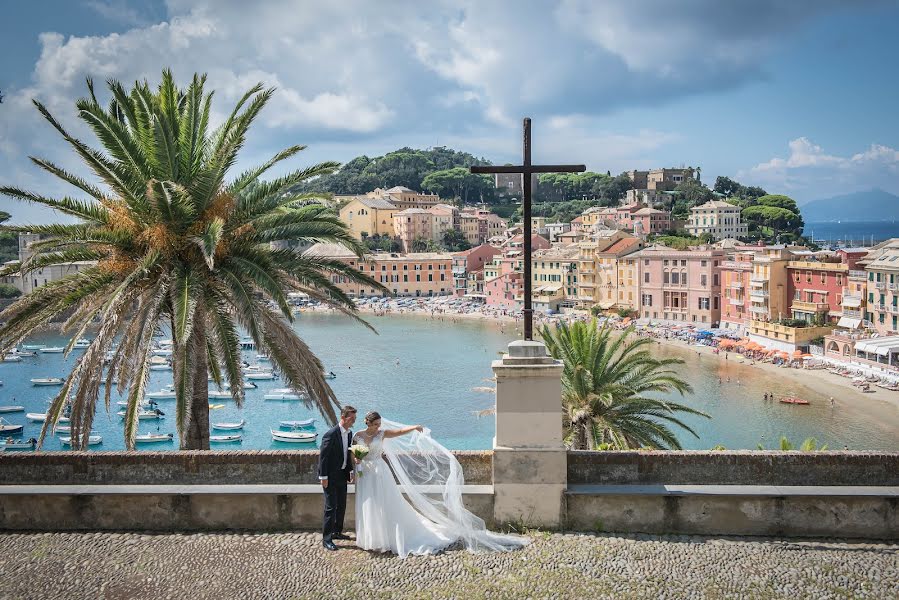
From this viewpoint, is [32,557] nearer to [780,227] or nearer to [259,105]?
[259,105]

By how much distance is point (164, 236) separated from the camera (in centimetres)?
892

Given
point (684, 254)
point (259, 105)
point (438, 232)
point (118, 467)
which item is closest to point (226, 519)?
point (118, 467)

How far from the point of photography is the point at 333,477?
6.55m

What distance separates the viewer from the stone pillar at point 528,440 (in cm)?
665

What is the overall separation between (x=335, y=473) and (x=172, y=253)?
151 inches

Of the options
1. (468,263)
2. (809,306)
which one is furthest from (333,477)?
(468,263)

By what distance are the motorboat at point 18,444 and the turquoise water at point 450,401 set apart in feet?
2.93

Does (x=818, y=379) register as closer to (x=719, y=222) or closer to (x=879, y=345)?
(x=879, y=345)

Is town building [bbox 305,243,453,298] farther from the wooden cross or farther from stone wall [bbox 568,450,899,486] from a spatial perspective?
stone wall [bbox 568,450,899,486]

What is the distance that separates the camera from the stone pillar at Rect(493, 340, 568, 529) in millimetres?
6648

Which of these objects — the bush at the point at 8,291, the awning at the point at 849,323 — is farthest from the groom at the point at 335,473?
the bush at the point at 8,291

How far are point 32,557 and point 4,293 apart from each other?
9654cm

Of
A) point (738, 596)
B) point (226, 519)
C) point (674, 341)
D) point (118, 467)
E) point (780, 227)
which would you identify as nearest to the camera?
point (738, 596)

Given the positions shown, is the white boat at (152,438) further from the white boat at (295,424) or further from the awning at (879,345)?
the awning at (879,345)
